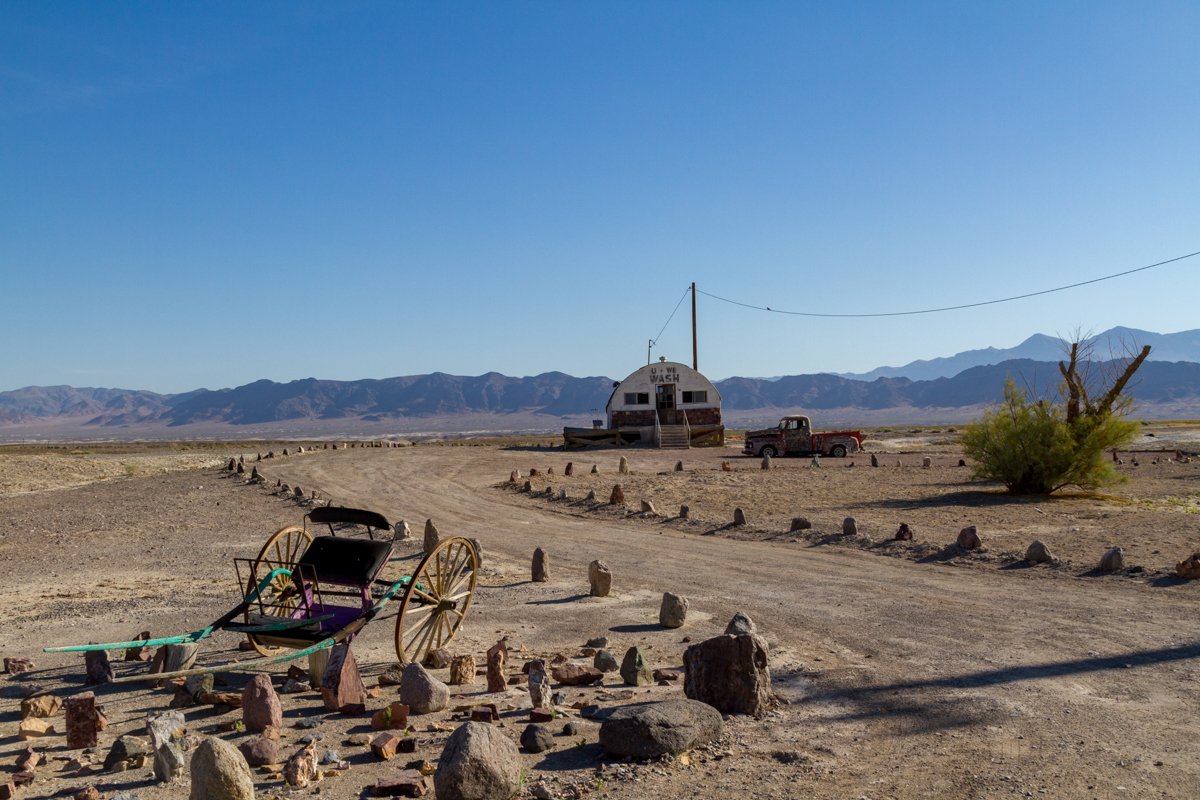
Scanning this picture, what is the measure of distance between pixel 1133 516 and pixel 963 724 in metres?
12.8

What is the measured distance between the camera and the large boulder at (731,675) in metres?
A: 5.73

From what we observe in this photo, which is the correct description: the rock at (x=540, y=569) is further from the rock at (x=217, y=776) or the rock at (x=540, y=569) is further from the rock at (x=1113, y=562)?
the rock at (x=1113, y=562)

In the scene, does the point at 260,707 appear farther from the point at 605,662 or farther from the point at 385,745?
the point at 605,662

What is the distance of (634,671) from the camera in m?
6.59

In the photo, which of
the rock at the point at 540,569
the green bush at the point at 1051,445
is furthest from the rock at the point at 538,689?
the green bush at the point at 1051,445

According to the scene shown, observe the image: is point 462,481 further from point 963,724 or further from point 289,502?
point 963,724

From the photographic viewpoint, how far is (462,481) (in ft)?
92.0

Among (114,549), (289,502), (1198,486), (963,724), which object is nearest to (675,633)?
(963,724)

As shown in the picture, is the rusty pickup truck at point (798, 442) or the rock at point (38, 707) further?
the rusty pickup truck at point (798, 442)

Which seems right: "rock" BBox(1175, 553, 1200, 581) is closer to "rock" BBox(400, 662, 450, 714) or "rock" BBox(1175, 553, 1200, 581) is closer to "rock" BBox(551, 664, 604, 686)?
"rock" BBox(551, 664, 604, 686)

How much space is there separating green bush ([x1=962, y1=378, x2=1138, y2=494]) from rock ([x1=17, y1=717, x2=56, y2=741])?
67.1 feet

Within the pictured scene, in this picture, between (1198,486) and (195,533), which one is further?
(1198,486)

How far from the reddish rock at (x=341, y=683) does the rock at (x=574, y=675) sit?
1.55 metres

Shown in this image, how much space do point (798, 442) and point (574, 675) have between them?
3361 cm
